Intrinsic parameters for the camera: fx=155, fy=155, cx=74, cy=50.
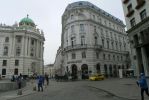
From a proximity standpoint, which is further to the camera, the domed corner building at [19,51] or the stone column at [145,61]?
the domed corner building at [19,51]

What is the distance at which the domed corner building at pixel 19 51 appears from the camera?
63.8m

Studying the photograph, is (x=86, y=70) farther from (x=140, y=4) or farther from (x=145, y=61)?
(x=140, y=4)

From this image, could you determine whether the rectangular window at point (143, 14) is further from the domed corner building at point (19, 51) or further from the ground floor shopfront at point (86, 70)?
the domed corner building at point (19, 51)

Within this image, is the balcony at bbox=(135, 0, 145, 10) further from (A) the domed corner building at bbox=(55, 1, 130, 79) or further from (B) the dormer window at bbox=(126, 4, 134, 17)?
(A) the domed corner building at bbox=(55, 1, 130, 79)

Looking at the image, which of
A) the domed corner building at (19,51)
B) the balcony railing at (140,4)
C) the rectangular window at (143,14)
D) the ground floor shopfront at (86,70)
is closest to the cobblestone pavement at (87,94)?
the rectangular window at (143,14)

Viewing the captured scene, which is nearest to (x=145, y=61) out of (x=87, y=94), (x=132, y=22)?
(x=132, y=22)

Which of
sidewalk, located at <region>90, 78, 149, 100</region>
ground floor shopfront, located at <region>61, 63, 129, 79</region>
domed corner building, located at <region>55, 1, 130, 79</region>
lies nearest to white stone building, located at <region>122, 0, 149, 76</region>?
sidewalk, located at <region>90, 78, 149, 100</region>

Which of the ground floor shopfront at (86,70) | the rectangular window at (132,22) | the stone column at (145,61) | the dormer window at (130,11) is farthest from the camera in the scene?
the ground floor shopfront at (86,70)

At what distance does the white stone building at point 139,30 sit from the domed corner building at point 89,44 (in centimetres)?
1874

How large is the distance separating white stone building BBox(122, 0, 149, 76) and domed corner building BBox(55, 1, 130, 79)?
61.5 feet

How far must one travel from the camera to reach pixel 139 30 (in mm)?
28094

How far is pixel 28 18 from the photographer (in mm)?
80125

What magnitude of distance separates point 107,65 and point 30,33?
37.6 meters

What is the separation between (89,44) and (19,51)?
33.6 metres
